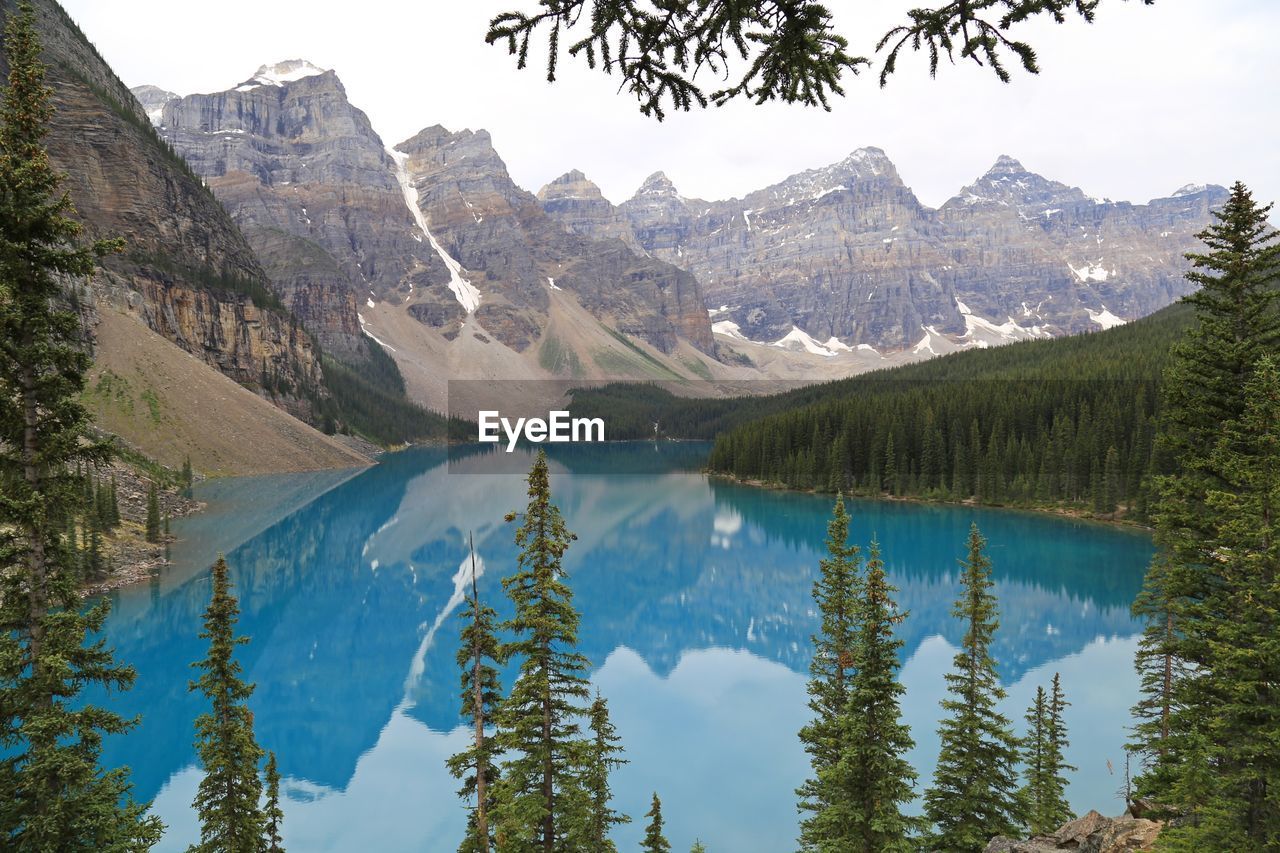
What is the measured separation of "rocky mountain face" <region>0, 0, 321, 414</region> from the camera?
11894cm

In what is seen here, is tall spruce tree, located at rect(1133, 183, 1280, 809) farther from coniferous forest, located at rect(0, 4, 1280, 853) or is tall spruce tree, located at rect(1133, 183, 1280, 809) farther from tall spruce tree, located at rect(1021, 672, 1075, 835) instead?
tall spruce tree, located at rect(1021, 672, 1075, 835)

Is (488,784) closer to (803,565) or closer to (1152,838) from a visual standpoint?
(1152,838)

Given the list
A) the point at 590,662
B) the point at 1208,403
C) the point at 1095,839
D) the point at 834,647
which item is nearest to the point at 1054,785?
the point at 1095,839

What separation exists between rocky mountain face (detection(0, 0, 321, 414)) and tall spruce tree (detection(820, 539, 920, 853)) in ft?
394

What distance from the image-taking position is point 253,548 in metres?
64.0

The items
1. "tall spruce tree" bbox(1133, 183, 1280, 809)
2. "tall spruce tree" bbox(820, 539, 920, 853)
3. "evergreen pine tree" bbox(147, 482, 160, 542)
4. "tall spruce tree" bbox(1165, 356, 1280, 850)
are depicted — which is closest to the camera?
"tall spruce tree" bbox(1165, 356, 1280, 850)

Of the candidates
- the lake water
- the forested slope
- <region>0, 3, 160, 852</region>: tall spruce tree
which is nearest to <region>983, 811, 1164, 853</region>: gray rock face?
the lake water

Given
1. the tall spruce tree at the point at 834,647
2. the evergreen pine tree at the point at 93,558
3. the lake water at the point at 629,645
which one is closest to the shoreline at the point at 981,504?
the lake water at the point at 629,645

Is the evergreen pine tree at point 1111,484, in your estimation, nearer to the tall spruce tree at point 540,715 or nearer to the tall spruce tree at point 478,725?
the tall spruce tree at point 478,725

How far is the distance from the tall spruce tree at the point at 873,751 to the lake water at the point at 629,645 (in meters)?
10.3

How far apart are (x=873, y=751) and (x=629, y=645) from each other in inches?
1310

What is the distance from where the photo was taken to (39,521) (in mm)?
9805

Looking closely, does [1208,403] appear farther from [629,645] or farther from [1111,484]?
[1111,484]

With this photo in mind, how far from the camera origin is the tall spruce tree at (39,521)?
952 cm
